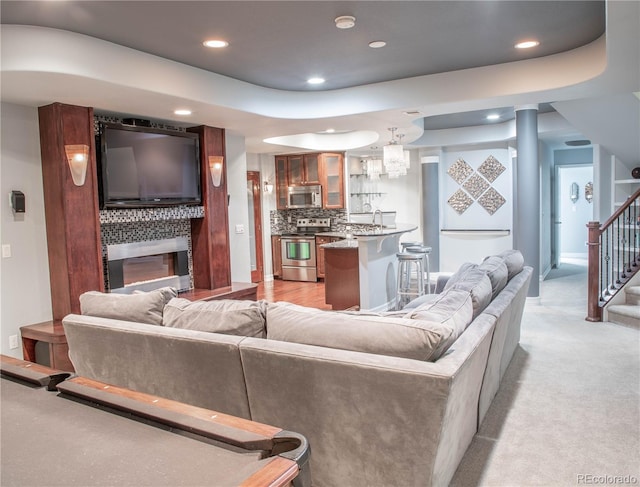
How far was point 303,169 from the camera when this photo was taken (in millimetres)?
9102

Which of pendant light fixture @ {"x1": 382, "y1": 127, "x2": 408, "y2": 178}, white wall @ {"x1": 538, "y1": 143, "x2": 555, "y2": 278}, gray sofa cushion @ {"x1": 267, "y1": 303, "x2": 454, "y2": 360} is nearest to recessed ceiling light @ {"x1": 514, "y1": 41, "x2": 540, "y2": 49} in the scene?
pendant light fixture @ {"x1": 382, "y1": 127, "x2": 408, "y2": 178}

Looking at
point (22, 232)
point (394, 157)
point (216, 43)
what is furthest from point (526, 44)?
point (22, 232)

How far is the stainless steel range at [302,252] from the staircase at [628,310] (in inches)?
190

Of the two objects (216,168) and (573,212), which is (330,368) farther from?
(573,212)

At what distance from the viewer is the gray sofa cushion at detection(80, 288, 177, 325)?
278 centimetres

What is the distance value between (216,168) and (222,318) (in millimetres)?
3368

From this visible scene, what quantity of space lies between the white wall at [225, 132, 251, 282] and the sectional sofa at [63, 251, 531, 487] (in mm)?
3332

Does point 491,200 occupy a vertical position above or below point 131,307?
above

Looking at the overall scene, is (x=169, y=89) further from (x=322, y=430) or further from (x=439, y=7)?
(x=322, y=430)

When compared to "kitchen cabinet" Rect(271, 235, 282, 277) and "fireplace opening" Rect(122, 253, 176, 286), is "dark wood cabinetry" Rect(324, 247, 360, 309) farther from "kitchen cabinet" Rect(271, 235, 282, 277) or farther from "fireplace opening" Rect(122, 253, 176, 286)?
"kitchen cabinet" Rect(271, 235, 282, 277)

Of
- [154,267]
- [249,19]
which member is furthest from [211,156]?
[249,19]

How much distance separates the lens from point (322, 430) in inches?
85.3

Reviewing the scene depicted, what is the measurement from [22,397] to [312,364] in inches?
42.6

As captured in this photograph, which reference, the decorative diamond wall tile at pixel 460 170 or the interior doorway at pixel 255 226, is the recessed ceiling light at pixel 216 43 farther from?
the decorative diamond wall tile at pixel 460 170
